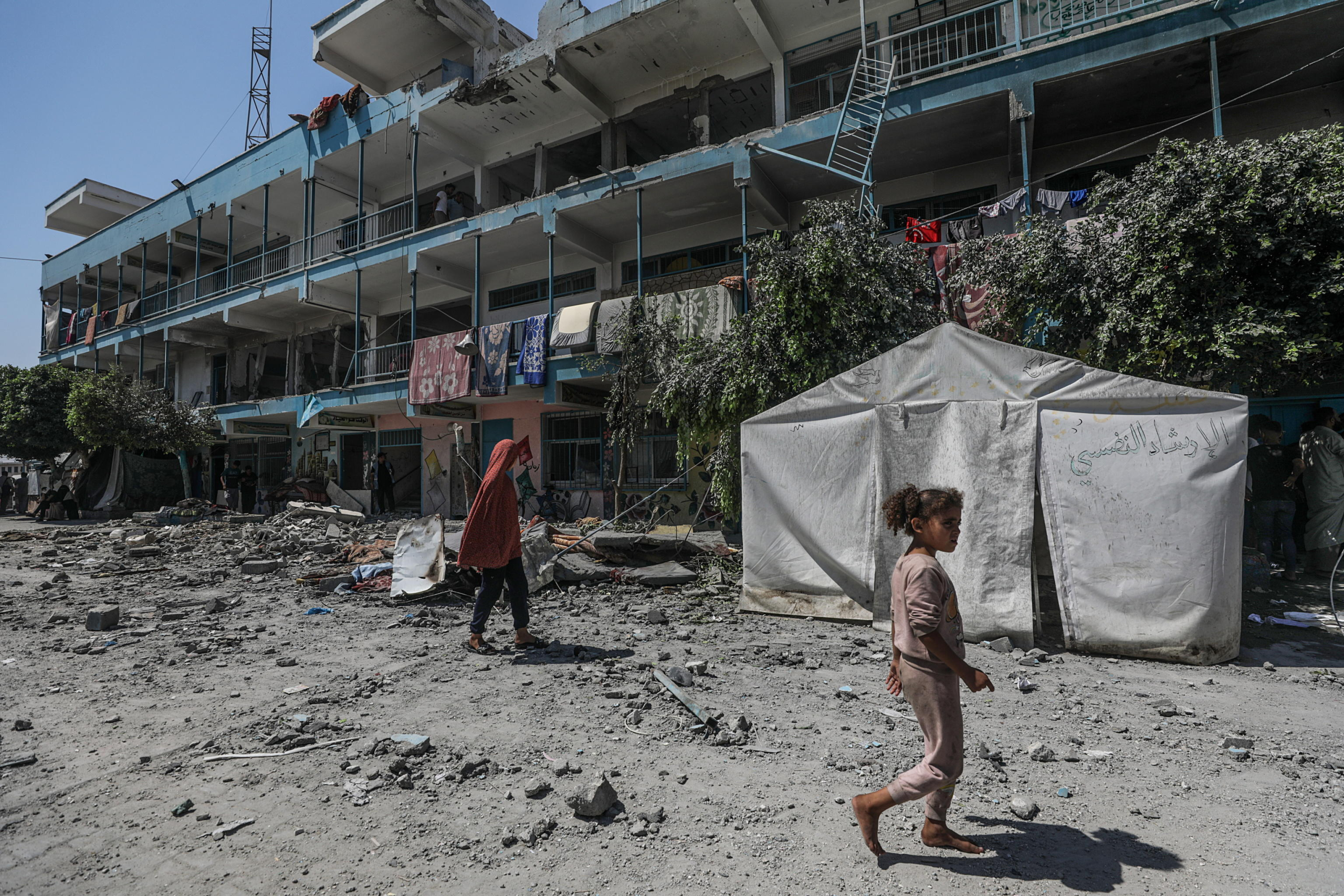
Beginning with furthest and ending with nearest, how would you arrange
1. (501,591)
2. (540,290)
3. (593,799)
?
1. (540,290)
2. (501,591)
3. (593,799)

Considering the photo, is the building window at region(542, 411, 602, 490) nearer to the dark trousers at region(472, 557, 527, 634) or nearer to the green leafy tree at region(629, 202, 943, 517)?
the green leafy tree at region(629, 202, 943, 517)

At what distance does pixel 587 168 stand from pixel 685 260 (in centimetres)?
448

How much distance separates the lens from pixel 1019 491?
201 inches

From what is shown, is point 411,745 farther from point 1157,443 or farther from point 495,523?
point 1157,443

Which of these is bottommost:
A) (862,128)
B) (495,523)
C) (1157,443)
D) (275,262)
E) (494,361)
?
(495,523)

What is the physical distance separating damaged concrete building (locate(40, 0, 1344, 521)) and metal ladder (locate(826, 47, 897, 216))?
66 millimetres

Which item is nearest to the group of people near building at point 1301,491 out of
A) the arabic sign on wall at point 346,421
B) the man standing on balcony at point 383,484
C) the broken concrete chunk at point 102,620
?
the broken concrete chunk at point 102,620

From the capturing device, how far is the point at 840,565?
19.3ft

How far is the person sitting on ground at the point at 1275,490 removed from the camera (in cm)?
698

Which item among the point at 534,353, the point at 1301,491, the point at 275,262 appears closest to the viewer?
the point at 1301,491

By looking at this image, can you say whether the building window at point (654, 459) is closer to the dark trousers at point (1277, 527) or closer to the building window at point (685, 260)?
the building window at point (685, 260)

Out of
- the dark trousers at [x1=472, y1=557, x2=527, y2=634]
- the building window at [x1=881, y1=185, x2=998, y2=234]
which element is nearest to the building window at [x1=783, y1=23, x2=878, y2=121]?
the building window at [x1=881, y1=185, x2=998, y2=234]

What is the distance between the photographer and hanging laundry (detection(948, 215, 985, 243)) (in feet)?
31.2

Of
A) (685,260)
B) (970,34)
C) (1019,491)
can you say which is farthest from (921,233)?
(1019,491)
